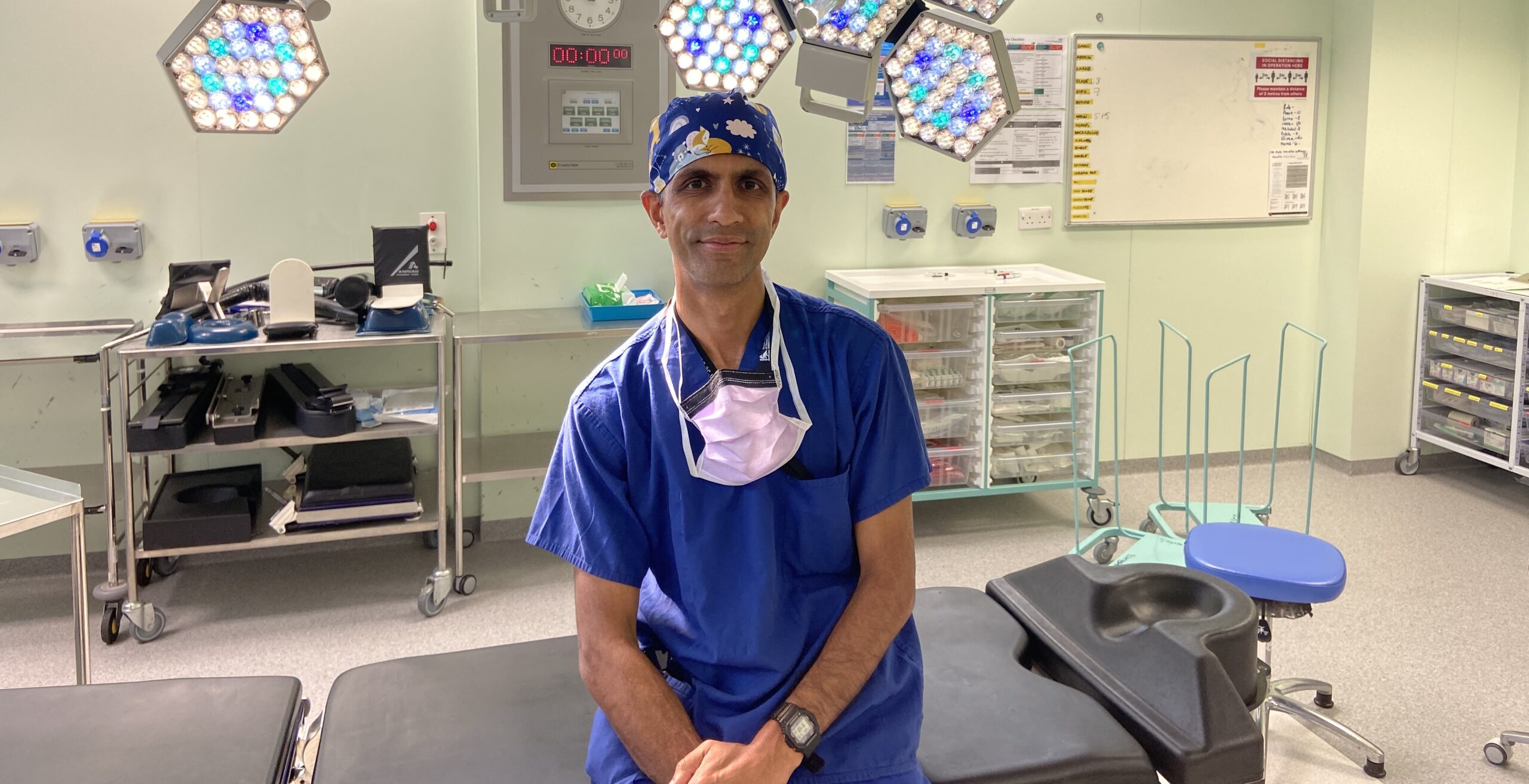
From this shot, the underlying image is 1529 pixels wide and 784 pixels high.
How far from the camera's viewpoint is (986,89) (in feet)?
7.53

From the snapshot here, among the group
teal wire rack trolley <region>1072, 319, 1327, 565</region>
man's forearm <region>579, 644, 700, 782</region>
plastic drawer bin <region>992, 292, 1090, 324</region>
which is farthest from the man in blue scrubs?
plastic drawer bin <region>992, 292, 1090, 324</region>

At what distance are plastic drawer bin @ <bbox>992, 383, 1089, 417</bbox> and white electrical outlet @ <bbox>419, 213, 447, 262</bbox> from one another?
2.05 meters

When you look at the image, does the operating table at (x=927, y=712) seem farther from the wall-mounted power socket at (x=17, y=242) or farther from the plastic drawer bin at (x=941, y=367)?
the wall-mounted power socket at (x=17, y=242)

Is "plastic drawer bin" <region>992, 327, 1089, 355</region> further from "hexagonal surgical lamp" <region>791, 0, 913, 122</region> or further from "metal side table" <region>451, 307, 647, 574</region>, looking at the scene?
"hexagonal surgical lamp" <region>791, 0, 913, 122</region>

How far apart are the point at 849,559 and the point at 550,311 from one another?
→ 254 cm

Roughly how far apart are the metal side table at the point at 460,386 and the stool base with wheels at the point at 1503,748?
8.47ft

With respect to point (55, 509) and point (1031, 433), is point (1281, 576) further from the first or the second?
point (55, 509)

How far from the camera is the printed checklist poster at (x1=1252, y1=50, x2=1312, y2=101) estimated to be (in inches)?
194

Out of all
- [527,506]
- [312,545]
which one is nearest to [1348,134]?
[527,506]

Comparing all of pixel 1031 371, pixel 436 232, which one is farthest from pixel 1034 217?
pixel 436 232

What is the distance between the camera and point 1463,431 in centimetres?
491

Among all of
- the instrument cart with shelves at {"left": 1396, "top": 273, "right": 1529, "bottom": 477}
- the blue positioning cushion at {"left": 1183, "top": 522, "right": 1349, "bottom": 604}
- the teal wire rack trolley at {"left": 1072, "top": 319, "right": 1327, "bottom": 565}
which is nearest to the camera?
the blue positioning cushion at {"left": 1183, "top": 522, "right": 1349, "bottom": 604}

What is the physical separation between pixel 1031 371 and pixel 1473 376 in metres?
1.86

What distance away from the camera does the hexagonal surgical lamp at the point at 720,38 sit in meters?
2.28
